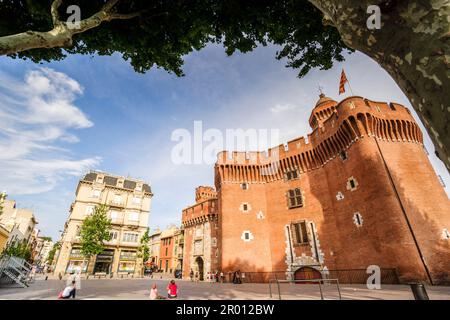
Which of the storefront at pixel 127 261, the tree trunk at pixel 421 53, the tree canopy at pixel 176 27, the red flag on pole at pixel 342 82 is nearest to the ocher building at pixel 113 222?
the storefront at pixel 127 261

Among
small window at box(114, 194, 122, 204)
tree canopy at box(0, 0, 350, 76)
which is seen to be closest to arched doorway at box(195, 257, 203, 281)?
small window at box(114, 194, 122, 204)

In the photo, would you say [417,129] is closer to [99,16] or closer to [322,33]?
[322,33]

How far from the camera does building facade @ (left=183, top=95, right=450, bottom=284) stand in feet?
48.9

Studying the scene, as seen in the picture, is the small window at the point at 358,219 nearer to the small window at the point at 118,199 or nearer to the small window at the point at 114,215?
the small window at the point at 114,215

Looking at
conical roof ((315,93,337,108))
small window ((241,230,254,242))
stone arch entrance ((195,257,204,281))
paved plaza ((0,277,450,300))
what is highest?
A: conical roof ((315,93,337,108))

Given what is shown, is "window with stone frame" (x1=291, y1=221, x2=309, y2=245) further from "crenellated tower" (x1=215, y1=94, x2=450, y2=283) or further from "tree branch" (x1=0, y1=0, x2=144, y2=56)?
"tree branch" (x1=0, y1=0, x2=144, y2=56)

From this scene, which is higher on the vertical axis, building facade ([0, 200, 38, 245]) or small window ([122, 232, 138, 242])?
Answer: building facade ([0, 200, 38, 245])

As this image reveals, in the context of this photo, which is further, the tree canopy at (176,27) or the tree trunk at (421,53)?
the tree canopy at (176,27)

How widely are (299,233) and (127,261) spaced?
29.5 meters

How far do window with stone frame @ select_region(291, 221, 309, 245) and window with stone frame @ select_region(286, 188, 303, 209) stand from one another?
6.14 feet

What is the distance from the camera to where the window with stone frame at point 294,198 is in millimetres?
23406

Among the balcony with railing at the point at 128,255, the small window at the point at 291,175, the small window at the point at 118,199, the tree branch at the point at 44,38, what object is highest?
the small window at the point at 118,199
